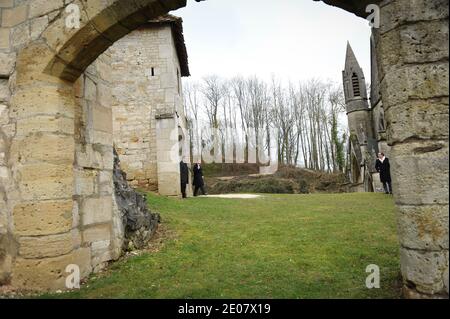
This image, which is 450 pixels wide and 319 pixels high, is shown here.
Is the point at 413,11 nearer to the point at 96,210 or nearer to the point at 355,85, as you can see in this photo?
the point at 96,210

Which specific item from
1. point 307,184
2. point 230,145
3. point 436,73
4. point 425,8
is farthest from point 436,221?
point 230,145

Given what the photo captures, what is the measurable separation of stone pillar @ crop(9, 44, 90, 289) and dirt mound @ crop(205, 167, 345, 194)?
59.3 feet

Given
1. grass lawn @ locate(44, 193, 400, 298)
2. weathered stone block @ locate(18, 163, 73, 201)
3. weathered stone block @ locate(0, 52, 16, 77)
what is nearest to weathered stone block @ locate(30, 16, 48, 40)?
weathered stone block @ locate(0, 52, 16, 77)

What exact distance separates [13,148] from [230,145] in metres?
29.9

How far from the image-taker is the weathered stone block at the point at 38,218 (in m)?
3.40

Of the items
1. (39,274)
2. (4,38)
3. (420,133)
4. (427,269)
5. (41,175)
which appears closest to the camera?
(427,269)

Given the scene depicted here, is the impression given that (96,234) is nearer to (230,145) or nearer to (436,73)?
(436,73)

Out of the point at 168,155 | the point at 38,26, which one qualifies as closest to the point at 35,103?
the point at 38,26

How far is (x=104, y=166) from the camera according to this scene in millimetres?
4402

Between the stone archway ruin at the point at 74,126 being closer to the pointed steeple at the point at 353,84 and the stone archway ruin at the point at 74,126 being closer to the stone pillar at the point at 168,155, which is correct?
the stone pillar at the point at 168,155

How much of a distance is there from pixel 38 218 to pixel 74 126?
116cm

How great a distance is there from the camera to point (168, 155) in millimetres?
12070

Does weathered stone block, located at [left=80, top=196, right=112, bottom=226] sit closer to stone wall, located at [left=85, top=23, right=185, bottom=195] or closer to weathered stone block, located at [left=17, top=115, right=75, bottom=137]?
weathered stone block, located at [left=17, top=115, right=75, bottom=137]

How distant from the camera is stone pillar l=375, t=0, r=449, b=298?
246 centimetres
